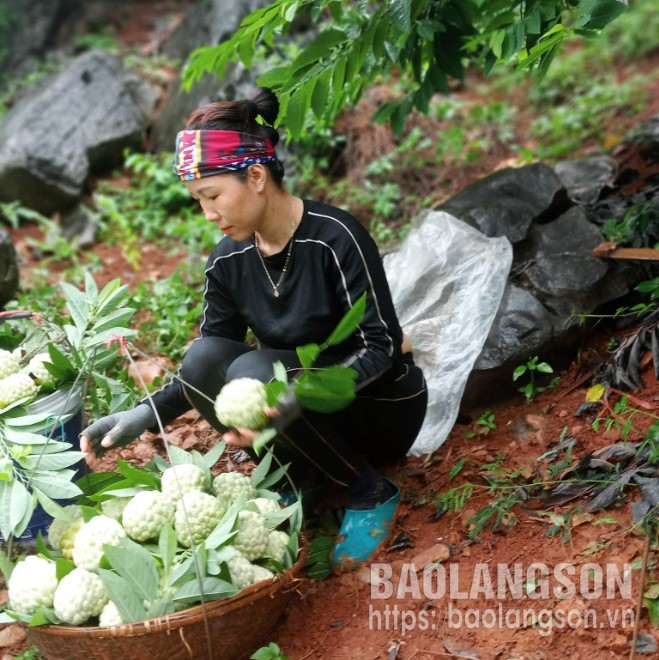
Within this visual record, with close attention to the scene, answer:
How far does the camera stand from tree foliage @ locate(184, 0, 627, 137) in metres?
2.43

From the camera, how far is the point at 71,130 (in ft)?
21.4

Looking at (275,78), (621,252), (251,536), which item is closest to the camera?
(251,536)

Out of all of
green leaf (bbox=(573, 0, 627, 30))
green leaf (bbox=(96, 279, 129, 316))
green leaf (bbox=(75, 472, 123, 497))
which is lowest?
green leaf (bbox=(75, 472, 123, 497))

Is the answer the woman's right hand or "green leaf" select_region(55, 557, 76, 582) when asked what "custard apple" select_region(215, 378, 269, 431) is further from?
"green leaf" select_region(55, 557, 76, 582)

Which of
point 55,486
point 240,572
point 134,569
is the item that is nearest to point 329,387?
point 240,572

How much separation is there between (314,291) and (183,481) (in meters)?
0.72

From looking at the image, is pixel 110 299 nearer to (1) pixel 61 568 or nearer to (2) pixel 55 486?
(2) pixel 55 486

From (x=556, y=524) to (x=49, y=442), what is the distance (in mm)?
1596

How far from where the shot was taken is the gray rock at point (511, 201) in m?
3.69

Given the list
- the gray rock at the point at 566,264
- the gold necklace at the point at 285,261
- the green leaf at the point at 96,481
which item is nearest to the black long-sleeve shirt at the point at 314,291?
→ the gold necklace at the point at 285,261

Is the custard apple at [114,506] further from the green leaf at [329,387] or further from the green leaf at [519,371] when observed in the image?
the green leaf at [519,371]

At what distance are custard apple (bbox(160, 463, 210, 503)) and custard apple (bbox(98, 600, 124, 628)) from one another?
33 cm

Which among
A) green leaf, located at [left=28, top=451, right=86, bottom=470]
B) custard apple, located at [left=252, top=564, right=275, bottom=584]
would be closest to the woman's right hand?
green leaf, located at [left=28, top=451, right=86, bottom=470]

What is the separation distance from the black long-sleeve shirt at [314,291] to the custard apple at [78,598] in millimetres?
649
